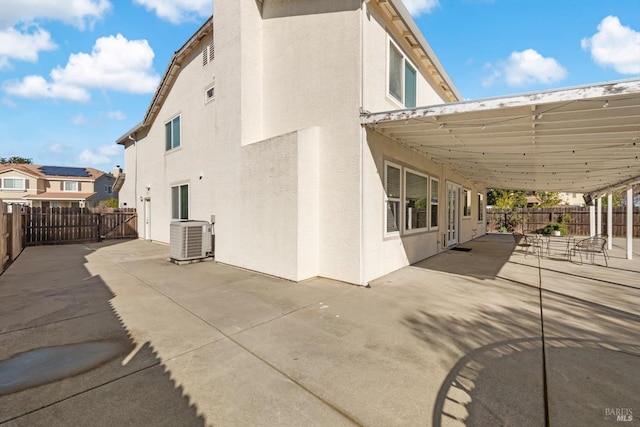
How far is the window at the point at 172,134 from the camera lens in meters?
11.6

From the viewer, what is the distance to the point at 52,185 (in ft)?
110

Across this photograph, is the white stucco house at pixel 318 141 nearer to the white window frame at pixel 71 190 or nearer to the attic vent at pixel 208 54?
the attic vent at pixel 208 54

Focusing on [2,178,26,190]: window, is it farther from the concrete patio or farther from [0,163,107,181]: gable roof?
the concrete patio

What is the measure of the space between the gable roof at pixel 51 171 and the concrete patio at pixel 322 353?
121ft

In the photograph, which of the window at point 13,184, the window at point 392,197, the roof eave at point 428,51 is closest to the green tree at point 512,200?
the roof eave at point 428,51

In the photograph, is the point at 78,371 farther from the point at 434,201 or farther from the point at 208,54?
the point at 208,54

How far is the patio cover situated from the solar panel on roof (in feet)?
141

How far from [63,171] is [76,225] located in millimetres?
30531

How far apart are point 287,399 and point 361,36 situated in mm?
6063

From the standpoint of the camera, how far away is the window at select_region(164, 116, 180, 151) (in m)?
11.6

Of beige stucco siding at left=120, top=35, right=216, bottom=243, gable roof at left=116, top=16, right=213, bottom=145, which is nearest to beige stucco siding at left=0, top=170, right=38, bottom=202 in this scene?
gable roof at left=116, top=16, right=213, bottom=145

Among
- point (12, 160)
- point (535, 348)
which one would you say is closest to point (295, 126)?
point (535, 348)

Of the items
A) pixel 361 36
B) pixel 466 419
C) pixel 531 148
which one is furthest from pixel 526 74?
pixel 466 419

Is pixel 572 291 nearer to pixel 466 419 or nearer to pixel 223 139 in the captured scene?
pixel 466 419
